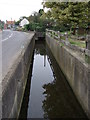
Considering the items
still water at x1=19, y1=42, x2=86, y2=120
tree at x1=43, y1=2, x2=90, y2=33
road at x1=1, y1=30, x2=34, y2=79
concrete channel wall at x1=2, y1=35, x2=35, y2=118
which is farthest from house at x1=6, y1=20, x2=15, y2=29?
concrete channel wall at x1=2, y1=35, x2=35, y2=118

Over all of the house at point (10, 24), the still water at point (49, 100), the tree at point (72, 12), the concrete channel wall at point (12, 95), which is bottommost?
the still water at point (49, 100)

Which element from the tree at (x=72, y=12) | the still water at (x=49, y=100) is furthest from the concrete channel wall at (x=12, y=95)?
the tree at (x=72, y=12)

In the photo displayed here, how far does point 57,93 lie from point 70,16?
992 cm

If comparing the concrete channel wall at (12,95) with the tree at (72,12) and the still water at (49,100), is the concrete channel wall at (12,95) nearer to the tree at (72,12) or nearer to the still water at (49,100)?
the still water at (49,100)

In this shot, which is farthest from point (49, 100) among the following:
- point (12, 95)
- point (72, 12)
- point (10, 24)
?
point (10, 24)

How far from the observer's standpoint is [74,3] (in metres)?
17.7

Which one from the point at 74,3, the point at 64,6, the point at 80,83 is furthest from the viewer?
the point at 64,6

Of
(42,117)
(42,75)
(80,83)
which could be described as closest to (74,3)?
(42,75)

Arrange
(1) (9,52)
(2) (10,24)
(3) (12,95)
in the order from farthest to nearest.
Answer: (2) (10,24) → (1) (9,52) → (3) (12,95)

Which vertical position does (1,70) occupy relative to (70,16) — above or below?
below

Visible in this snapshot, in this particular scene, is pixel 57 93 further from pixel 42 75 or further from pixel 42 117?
pixel 42 75

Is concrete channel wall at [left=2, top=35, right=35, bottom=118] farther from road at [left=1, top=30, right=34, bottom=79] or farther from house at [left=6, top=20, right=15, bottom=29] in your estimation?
house at [left=6, top=20, right=15, bottom=29]

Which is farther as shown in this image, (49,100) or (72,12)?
(72,12)

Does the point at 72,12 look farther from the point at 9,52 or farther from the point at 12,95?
the point at 12,95
